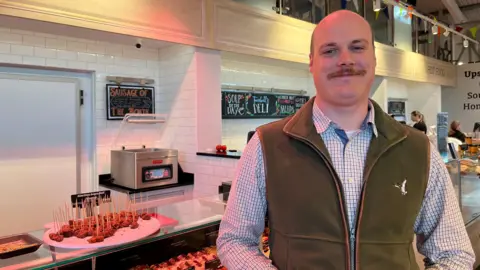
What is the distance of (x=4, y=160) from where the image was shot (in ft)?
11.3

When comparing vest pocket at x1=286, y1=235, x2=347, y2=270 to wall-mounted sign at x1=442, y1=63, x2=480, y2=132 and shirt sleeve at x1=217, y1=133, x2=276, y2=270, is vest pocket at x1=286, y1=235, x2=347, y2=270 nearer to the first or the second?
shirt sleeve at x1=217, y1=133, x2=276, y2=270

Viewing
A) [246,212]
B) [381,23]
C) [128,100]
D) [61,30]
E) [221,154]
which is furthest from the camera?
[381,23]

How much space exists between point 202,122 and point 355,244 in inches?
125

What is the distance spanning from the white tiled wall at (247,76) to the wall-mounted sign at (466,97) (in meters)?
5.82

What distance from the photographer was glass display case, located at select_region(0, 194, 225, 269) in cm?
149

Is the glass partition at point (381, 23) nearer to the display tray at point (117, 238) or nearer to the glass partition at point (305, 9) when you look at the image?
the glass partition at point (305, 9)

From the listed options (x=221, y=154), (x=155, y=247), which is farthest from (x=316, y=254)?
(x=221, y=154)

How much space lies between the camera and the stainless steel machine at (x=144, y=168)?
371cm

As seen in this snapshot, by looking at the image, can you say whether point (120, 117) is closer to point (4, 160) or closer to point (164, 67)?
point (164, 67)

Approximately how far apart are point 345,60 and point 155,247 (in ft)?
4.20

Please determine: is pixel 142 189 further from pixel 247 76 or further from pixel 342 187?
pixel 342 187

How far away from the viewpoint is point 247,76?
5.42 meters

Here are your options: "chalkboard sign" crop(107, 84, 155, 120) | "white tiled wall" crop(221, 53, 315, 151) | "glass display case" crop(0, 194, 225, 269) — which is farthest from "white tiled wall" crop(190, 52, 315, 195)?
"glass display case" crop(0, 194, 225, 269)

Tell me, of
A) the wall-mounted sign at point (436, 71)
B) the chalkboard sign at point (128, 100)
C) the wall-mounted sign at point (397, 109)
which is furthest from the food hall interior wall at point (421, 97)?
the chalkboard sign at point (128, 100)
